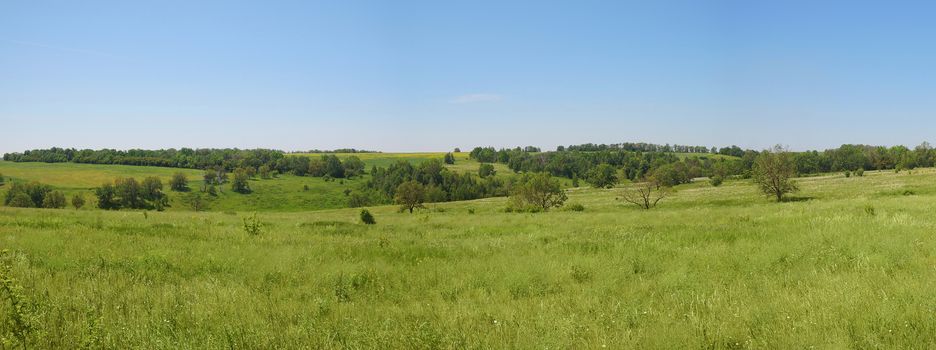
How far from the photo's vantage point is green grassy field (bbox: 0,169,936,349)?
508cm

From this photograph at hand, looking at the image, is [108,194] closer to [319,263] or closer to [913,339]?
[319,263]

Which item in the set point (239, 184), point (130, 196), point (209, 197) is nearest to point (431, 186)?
point (239, 184)

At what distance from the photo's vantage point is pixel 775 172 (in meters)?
52.4

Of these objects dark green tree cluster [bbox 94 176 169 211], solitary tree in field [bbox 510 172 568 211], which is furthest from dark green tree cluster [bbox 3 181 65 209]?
solitary tree in field [bbox 510 172 568 211]

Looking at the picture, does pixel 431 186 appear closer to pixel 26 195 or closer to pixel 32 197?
pixel 26 195

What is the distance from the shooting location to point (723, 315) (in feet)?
18.5

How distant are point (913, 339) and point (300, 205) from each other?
164 meters

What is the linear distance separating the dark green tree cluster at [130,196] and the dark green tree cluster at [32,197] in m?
10.6

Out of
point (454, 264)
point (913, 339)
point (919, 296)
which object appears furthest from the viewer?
point (454, 264)

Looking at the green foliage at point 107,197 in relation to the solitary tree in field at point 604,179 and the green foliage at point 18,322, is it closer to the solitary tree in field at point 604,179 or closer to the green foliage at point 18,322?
the solitary tree in field at point 604,179

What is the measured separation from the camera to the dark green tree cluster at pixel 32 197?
119312mm

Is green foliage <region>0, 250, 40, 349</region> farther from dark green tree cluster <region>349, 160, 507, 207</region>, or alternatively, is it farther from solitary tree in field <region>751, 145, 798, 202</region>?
dark green tree cluster <region>349, 160, 507, 207</region>

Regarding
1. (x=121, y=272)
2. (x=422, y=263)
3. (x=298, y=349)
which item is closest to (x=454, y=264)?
(x=422, y=263)

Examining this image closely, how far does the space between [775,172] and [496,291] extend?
5549 cm
